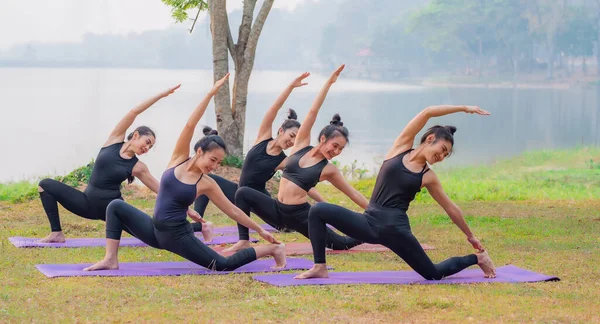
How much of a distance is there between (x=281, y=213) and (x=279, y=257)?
0.72m

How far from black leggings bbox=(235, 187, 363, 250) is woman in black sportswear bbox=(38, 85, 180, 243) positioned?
82cm

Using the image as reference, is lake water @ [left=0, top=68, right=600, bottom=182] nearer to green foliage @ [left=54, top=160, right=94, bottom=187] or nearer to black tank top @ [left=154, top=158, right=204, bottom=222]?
green foliage @ [left=54, top=160, right=94, bottom=187]

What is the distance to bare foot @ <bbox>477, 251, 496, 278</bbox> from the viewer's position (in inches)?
266

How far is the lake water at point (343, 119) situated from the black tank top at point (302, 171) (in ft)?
19.1

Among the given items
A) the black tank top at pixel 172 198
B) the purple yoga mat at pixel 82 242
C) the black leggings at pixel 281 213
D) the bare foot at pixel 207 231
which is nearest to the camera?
the black tank top at pixel 172 198

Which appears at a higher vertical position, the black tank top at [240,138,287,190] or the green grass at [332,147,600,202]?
the black tank top at [240,138,287,190]

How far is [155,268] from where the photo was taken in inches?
278

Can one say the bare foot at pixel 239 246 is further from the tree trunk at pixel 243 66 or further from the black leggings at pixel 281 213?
the tree trunk at pixel 243 66

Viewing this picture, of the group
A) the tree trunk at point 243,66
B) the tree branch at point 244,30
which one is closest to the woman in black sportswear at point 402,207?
the tree trunk at point 243,66

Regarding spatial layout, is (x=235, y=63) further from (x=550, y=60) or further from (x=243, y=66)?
(x=550, y=60)

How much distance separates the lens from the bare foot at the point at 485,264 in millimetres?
6757

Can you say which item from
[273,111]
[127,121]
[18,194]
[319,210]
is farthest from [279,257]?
[18,194]

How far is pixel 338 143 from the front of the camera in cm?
698

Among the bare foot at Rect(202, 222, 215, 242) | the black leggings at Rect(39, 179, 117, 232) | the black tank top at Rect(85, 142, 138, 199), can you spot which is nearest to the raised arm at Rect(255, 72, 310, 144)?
the bare foot at Rect(202, 222, 215, 242)
